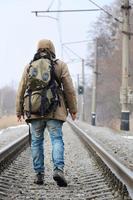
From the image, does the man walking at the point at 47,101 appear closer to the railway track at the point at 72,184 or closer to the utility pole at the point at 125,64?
the railway track at the point at 72,184

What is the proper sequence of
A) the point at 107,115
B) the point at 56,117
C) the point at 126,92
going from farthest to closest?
the point at 107,115 < the point at 126,92 < the point at 56,117

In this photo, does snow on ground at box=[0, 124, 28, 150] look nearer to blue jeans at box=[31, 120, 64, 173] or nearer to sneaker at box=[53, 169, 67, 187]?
blue jeans at box=[31, 120, 64, 173]

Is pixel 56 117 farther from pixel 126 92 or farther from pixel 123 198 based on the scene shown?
pixel 126 92

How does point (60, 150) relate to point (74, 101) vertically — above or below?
below

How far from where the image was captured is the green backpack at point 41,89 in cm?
636

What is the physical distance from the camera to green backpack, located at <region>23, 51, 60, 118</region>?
250 inches

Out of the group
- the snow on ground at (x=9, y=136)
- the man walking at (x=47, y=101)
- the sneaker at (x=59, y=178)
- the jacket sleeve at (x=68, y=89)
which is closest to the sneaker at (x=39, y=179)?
the man walking at (x=47, y=101)

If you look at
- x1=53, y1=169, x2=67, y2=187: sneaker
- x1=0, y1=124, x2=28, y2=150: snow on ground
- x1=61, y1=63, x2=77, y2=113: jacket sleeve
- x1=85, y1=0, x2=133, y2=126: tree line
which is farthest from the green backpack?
x1=85, y1=0, x2=133, y2=126: tree line

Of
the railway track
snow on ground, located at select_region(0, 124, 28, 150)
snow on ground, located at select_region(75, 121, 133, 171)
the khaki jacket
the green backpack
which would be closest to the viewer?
the railway track

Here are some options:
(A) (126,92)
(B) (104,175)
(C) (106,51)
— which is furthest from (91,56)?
(B) (104,175)

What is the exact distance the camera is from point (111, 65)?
220 ft

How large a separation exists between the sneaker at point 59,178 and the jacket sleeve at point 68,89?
2.47ft

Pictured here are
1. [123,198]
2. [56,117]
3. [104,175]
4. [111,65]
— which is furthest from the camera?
[111,65]

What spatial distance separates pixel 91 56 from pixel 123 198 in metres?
73.3
